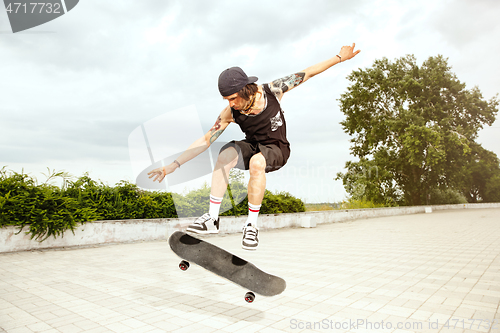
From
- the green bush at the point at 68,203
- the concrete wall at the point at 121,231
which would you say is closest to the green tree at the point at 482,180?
the concrete wall at the point at 121,231

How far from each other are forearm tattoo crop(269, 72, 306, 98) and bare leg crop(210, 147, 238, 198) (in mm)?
627

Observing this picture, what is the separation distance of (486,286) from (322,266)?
267cm

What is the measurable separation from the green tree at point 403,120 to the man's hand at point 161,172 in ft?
91.3

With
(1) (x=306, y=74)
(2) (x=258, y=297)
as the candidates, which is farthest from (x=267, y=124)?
(2) (x=258, y=297)

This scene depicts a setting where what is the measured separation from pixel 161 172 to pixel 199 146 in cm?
36

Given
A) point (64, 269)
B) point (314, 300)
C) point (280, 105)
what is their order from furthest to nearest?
point (64, 269), point (314, 300), point (280, 105)

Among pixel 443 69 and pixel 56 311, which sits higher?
pixel 443 69

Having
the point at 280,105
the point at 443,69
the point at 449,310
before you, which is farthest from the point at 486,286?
the point at 443,69

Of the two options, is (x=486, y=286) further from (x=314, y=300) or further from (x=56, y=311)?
(x=56, y=311)

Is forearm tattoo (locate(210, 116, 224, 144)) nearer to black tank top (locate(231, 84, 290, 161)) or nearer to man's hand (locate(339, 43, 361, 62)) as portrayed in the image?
black tank top (locate(231, 84, 290, 161))

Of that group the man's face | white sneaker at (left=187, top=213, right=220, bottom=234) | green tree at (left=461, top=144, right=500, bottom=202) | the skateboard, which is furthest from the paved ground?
green tree at (left=461, top=144, right=500, bottom=202)

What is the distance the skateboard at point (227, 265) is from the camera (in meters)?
2.94

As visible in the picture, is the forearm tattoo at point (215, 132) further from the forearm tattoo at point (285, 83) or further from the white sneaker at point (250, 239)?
the white sneaker at point (250, 239)

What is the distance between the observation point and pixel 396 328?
3389 millimetres
